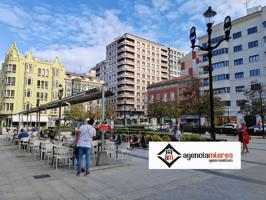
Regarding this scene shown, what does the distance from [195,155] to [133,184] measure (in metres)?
2.96

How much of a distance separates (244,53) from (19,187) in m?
50.5

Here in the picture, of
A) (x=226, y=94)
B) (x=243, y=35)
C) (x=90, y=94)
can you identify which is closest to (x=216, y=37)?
(x=243, y=35)

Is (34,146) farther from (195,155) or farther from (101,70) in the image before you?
(101,70)

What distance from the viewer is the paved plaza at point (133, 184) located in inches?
220

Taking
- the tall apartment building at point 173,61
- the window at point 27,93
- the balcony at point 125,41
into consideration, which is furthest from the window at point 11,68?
the tall apartment building at point 173,61

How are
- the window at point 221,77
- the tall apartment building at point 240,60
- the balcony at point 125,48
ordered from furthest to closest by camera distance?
1. the balcony at point 125,48
2. the window at point 221,77
3. the tall apartment building at point 240,60

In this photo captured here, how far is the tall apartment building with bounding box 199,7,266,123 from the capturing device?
1779 inches

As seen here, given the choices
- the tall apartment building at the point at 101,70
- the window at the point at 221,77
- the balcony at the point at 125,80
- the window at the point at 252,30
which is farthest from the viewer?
the tall apartment building at the point at 101,70

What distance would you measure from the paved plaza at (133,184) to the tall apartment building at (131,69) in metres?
74.7

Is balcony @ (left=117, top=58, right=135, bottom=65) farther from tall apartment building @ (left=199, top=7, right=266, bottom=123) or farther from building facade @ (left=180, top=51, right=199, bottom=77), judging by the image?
tall apartment building @ (left=199, top=7, right=266, bottom=123)

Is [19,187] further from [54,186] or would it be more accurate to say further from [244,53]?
[244,53]

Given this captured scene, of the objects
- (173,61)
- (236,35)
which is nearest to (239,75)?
(236,35)

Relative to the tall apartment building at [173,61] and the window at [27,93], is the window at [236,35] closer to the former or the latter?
the window at [27,93]

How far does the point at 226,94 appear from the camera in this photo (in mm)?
50188
